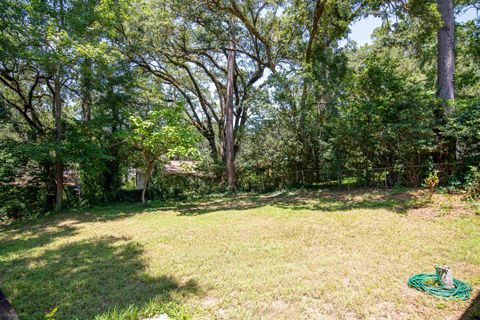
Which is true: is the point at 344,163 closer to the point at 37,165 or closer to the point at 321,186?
the point at 321,186

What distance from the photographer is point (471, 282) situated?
9.04 ft

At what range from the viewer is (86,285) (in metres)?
3.11

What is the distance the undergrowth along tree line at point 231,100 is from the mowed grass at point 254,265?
2.93m

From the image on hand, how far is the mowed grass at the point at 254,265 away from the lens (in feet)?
8.13

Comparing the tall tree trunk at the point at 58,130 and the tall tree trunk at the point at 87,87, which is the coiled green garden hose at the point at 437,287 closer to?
the tall tree trunk at the point at 87,87

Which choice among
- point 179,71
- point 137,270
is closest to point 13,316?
point 137,270

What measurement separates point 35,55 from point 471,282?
11362mm

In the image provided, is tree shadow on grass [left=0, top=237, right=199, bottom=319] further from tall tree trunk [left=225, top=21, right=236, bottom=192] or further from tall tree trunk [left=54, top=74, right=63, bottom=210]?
tall tree trunk [left=225, top=21, right=236, bottom=192]

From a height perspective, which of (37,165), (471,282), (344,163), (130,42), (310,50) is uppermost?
(130,42)

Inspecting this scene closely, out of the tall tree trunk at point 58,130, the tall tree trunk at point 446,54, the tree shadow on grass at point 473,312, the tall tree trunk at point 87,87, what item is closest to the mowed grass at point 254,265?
the tree shadow on grass at point 473,312

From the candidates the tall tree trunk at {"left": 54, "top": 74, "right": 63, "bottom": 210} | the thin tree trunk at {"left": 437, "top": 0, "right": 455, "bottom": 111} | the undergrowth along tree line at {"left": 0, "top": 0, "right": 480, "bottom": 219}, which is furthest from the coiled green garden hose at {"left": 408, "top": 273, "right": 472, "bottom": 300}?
Result: the tall tree trunk at {"left": 54, "top": 74, "right": 63, "bottom": 210}

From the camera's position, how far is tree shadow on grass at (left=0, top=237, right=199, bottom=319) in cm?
259

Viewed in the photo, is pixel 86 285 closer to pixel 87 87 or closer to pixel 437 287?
pixel 437 287

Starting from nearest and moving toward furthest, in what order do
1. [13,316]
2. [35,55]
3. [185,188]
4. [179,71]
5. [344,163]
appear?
[13,316] < [35,55] < [344,163] < [185,188] < [179,71]
